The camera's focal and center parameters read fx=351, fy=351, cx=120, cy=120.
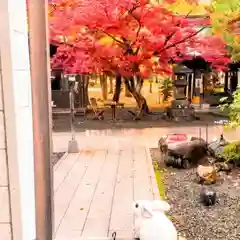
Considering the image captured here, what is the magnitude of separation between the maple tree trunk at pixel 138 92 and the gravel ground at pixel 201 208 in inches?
133

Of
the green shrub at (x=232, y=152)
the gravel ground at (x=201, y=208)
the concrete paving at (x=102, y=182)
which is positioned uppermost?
the green shrub at (x=232, y=152)

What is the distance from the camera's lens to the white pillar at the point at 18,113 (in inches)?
38.2

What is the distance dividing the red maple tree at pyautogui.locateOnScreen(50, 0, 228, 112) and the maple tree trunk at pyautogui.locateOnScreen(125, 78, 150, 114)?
3cm

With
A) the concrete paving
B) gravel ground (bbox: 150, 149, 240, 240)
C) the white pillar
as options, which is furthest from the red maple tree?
the white pillar

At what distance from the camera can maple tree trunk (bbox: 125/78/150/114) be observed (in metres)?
6.92

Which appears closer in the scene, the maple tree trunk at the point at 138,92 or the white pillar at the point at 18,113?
the white pillar at the point at 18,113

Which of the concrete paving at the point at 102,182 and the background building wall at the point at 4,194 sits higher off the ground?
the background building wall at the point at 4,194

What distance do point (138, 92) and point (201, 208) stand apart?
14.7 ft

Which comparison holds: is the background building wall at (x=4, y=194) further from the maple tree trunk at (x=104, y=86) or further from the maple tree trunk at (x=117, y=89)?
the maple tree trunk at (x=104, y=86)

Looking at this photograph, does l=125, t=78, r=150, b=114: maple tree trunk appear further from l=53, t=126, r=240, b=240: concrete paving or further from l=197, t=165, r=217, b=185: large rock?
l=197, t=165, r=217, b=185: large rock

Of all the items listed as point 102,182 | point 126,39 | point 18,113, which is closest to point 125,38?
point 126,39

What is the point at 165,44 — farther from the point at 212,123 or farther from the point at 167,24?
the point at 212,123

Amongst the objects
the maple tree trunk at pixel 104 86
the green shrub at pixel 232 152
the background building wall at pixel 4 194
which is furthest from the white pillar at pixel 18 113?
the maple tree trunk at pixel 104 86

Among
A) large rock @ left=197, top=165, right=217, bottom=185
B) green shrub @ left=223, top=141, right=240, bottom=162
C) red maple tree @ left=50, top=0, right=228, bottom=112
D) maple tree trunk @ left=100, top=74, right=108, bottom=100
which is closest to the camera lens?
large rock @ left=197, top=165, right=217, bottom=185
